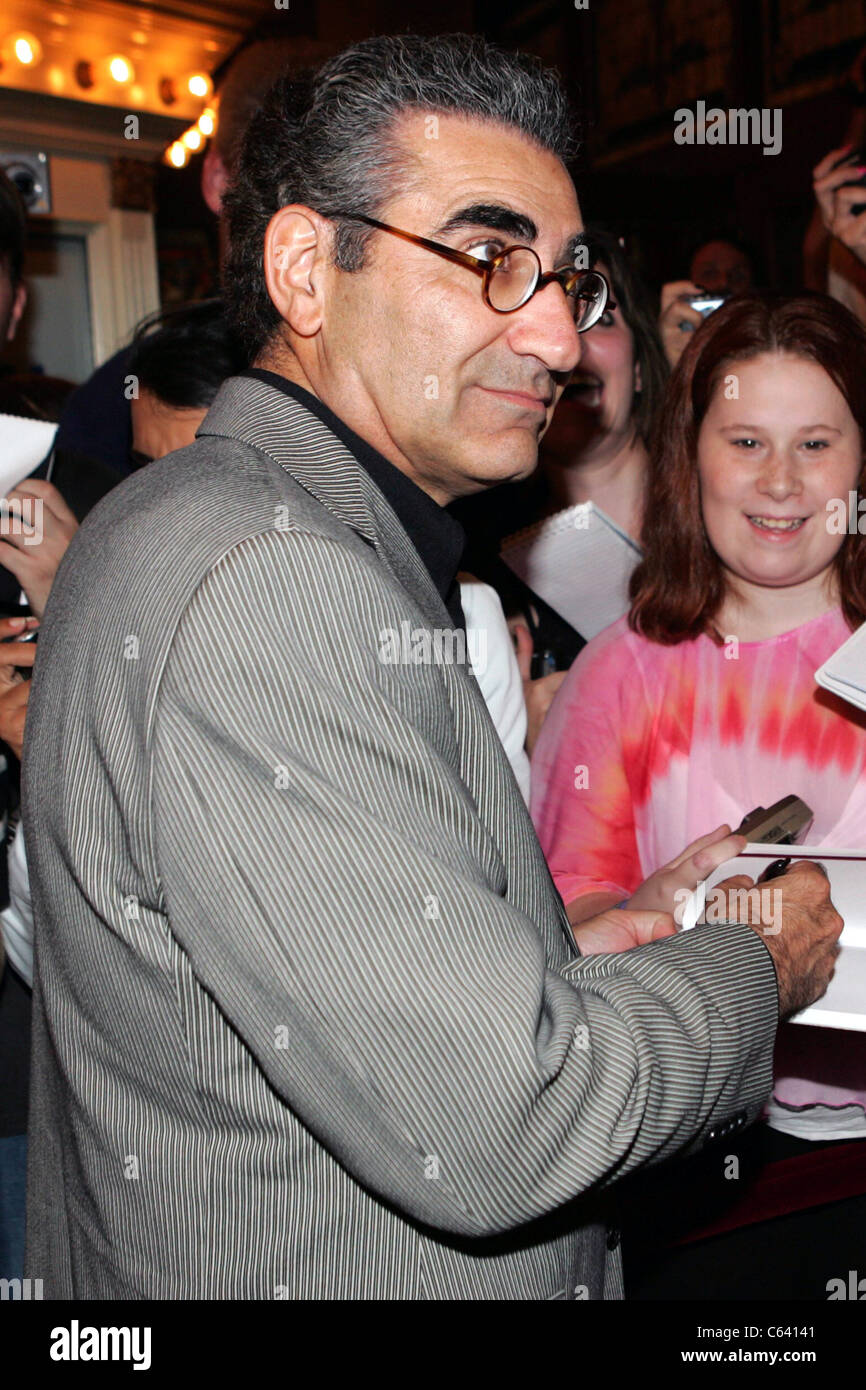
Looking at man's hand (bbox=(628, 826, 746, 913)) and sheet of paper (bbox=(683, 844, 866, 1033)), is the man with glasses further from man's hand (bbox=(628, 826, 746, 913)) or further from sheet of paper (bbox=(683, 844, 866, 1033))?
man's hand (bbox=(628, 826, 746, 913))

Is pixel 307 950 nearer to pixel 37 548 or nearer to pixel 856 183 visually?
pixel 37 548

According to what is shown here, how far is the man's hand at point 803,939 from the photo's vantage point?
1037 mm

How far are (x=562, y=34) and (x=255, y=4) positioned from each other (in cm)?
145

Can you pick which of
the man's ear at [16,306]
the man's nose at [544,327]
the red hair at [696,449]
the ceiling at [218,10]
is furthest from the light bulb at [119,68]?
the man's nose at [544,327]

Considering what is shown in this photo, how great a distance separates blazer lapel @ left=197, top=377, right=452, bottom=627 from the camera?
92cm

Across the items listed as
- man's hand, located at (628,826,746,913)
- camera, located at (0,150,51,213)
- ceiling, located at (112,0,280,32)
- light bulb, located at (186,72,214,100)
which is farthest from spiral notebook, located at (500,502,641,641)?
light bulb, located at (186,72,214,100)

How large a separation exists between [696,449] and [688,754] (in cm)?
49

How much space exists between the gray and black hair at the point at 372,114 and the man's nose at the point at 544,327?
0.46 feet

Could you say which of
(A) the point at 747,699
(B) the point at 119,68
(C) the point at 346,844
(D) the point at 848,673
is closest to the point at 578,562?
(A) the point at 747,699

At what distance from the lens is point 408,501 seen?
1.12m

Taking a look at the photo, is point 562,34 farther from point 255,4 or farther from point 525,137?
point 525,137
